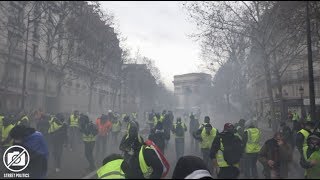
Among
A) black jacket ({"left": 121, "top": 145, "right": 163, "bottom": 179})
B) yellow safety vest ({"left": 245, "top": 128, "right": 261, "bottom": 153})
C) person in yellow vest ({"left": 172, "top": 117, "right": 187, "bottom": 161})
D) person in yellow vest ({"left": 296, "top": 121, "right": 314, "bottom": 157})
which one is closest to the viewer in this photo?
black jacket ({"left": 121, "top": 145, "right": 163, "bottom": 179})

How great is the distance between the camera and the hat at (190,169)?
3.11 m

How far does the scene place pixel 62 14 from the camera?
25.9 m

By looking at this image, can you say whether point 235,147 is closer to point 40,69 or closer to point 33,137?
point 33,137

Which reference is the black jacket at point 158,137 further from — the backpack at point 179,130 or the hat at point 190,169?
the hat at point 190,169

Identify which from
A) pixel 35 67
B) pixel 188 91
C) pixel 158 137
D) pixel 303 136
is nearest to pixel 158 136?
pixel 158 137

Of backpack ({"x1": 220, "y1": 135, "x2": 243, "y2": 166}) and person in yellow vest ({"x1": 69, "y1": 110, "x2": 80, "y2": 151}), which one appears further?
person in yellow vest ({"x1": 69, "y1": 110, "x2": 80, "y2": 151})

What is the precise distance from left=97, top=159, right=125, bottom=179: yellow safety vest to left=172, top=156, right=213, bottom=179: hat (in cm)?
80

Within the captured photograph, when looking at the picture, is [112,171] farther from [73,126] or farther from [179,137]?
[73,126]

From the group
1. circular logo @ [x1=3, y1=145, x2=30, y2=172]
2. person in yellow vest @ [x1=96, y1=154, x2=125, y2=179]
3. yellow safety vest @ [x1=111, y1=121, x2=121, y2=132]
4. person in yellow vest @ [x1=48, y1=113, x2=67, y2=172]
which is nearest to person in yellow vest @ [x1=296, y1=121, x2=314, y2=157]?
person in yellow vest @ [x1=96, y1=154, x2=125, y2=179]

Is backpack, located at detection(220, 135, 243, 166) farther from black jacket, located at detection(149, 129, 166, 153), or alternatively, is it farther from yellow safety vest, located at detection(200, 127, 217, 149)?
black jacket, located at detection(149, 129, 166, 153)

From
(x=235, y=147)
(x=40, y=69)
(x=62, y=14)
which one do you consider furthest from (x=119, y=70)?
(x=235, y=147)

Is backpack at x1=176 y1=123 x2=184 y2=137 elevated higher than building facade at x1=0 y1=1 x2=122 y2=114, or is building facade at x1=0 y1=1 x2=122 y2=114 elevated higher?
building facade at x1=0 y1=1 x2=122 y2=114

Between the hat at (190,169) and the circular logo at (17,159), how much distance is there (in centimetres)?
263

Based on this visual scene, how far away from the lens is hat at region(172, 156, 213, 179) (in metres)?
3.11
